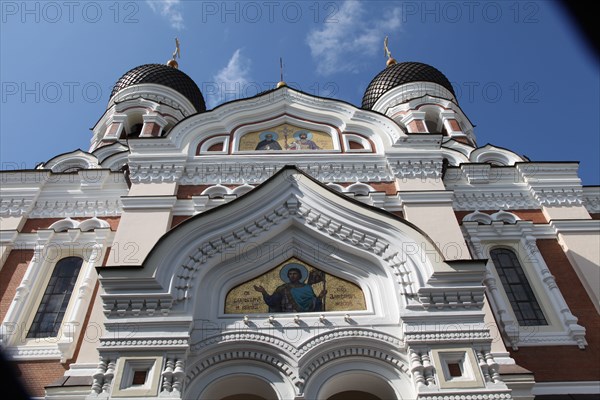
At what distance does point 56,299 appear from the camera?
956 cm

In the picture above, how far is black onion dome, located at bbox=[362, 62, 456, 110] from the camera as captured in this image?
59.4ft

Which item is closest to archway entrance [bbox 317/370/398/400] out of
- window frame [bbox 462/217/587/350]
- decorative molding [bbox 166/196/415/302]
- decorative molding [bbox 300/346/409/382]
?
decorative molding [bbox 300/346/409/382]

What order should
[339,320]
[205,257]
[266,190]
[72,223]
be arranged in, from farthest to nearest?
[72,223]
[266,190]
[205,257]
[339,320]

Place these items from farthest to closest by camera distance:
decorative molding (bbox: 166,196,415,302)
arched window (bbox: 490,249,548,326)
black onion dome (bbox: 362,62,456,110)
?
black onion dome (bbox: 362,62,456,110) < arched window (bbox: 490,249,548,326) < decorative molding (bbox: 166,196,415,302)

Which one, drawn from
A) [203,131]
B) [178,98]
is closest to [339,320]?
[203,131]

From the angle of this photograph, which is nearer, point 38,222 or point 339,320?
point 339,320

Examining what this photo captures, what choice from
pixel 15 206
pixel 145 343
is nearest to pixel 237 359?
pixel 145 343

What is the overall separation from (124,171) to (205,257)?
409 centimetres

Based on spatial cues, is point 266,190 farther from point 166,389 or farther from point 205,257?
point 166,389

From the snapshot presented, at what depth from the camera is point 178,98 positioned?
17.4 meters

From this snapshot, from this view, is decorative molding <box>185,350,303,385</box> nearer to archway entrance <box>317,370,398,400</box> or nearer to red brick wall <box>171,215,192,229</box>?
archway entrance <box>317,370,398,400</box>

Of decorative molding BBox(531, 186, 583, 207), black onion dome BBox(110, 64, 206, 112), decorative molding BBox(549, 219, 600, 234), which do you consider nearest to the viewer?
decorative molding BBox(549, 219, 600, 234)

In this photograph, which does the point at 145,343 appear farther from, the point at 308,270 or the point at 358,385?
the point at 358,385

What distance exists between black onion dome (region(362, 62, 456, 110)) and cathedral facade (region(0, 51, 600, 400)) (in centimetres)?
529
